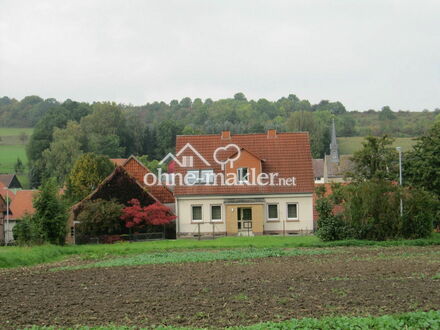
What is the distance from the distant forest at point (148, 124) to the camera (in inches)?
4190

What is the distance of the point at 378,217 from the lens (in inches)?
1556

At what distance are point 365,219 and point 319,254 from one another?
786 centimetres

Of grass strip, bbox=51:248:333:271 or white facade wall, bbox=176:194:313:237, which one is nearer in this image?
grass strip, bbox=51:248:333:271

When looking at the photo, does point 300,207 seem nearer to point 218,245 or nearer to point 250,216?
point 250,216

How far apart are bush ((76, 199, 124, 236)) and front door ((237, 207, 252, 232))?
8.37 metres

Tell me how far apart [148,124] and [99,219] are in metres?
95.5

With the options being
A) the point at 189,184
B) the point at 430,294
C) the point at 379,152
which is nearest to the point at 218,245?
the point at 189,184

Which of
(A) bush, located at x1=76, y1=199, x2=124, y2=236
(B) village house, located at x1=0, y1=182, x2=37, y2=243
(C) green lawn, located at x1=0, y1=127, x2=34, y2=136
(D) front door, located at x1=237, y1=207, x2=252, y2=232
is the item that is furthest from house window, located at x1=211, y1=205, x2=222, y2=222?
(C) green lawn, located at x1=0, y1=127, x2=34, y2=136

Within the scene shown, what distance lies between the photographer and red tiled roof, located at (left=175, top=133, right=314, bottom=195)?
50375 mm

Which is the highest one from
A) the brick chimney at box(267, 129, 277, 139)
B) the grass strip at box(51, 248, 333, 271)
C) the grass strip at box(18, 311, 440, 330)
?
the brick chimney at box(267, 129, 277, 139)

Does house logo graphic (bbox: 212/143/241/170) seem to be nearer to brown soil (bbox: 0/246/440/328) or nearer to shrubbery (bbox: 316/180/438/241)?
shrubbery (bbox: 316/180/438/241)

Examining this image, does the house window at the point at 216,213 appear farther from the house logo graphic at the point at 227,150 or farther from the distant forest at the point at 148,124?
the distant forest at the point at 148,124

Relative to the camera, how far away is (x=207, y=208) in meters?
50.3

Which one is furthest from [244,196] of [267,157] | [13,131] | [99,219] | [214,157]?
[13,131]
